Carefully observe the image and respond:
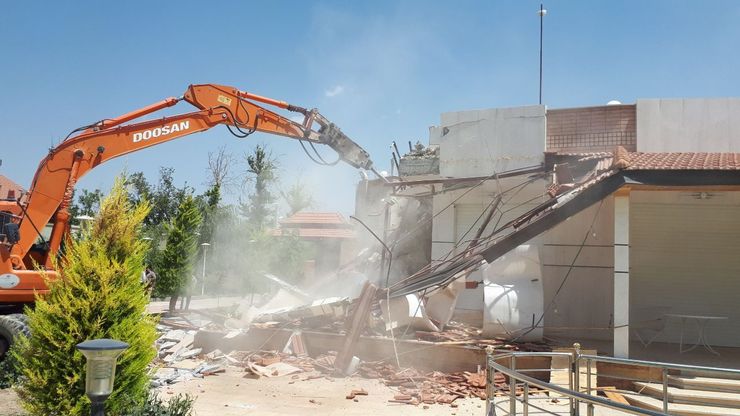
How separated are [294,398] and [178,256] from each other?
12874 millimetres

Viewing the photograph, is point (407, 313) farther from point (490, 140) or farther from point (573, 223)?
point (490, 140)

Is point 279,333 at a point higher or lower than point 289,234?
lower

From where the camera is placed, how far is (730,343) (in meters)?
12.7

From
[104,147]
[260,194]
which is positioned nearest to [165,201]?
[260,194]

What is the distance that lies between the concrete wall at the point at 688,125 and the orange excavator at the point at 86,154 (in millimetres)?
6851

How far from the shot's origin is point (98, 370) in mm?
4418

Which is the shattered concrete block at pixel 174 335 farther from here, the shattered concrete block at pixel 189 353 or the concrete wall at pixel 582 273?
the concrete wall at pixel 582 273

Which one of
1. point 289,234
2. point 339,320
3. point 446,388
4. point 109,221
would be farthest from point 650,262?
point 289,234

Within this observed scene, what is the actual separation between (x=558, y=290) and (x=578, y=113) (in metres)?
4.50

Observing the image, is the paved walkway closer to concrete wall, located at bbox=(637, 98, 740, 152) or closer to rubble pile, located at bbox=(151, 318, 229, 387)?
rubble pile, located at bbox=(151, 318, 229, 387)

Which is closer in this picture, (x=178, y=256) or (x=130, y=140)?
(x=130, y=140)

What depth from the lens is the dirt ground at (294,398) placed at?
880 centimetres

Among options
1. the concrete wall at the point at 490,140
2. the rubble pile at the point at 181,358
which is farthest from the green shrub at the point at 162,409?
the concrete wall at the point at 490,140

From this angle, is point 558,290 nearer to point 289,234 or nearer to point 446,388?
point 446,388
